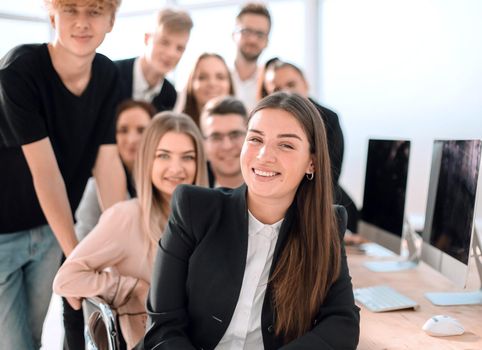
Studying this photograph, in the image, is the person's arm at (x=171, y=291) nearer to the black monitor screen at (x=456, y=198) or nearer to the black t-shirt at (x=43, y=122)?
the black t-shirt at (x=43, y=122)

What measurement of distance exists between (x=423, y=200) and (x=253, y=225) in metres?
2.10

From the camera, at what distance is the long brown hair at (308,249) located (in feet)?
4.30

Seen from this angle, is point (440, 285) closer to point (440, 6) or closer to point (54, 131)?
point (54, 131)

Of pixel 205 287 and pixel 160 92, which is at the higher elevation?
pixel 160 92

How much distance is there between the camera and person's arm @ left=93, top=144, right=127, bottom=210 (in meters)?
1.86

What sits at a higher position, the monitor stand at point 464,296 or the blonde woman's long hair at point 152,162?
the blonde woman's long hair at point 152,162

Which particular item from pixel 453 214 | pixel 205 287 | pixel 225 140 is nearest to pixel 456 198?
pixel 453 214

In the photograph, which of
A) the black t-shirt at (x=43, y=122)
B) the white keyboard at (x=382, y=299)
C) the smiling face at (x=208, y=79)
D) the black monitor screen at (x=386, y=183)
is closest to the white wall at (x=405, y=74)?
the black monitor screen at (x=386, y=183)

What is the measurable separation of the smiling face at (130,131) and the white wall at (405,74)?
4.06 feet

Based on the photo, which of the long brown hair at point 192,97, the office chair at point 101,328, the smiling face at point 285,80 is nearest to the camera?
the office chair at point 101,328

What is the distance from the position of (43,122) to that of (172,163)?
0.39 metres

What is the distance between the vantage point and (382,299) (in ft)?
5.13

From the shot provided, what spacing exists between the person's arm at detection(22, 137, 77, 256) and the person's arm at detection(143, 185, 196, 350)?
429 millimetres

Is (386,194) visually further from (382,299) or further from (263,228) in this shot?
(263,228)
